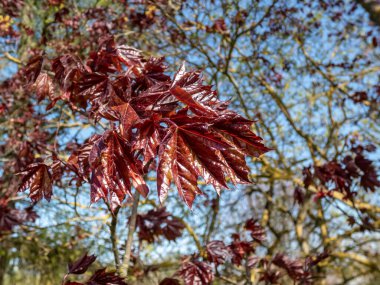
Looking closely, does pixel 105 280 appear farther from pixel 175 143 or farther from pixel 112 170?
pixel 175 143

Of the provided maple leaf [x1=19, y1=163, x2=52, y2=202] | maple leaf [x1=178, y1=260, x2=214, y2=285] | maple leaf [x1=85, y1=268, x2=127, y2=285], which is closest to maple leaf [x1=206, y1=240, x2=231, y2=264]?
maple leaf [x1=178, y1=260, x2=214, y2=285]

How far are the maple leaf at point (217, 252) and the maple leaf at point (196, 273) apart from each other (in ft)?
0.56

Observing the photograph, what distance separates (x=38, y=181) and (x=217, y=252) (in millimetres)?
1506

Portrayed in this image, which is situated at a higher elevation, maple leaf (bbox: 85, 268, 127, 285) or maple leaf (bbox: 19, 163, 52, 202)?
maple leaf (bbox: 19, 163, 52, 202)

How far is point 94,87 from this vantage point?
5.37 feet

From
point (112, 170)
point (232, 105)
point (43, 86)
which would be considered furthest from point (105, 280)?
point (232, 105)

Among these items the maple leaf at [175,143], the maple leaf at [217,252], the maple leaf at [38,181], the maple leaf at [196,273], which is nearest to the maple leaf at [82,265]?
the maple leaf at [38,181]

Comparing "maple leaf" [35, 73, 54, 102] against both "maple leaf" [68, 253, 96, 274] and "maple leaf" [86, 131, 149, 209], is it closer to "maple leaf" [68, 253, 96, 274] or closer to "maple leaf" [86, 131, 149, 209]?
"maple leaf" [68, 253, 96, 274]

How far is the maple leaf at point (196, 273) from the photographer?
2.25 m

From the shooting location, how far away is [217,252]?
2525 millimetres

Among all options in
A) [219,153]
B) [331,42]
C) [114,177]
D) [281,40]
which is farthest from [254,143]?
[331,42]

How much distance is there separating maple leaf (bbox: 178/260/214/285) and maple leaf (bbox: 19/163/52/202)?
1.19 metres

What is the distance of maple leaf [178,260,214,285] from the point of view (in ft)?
7.39

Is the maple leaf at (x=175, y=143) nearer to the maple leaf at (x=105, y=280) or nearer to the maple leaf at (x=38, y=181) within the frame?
the maple leaf at (x=38, y=181)
